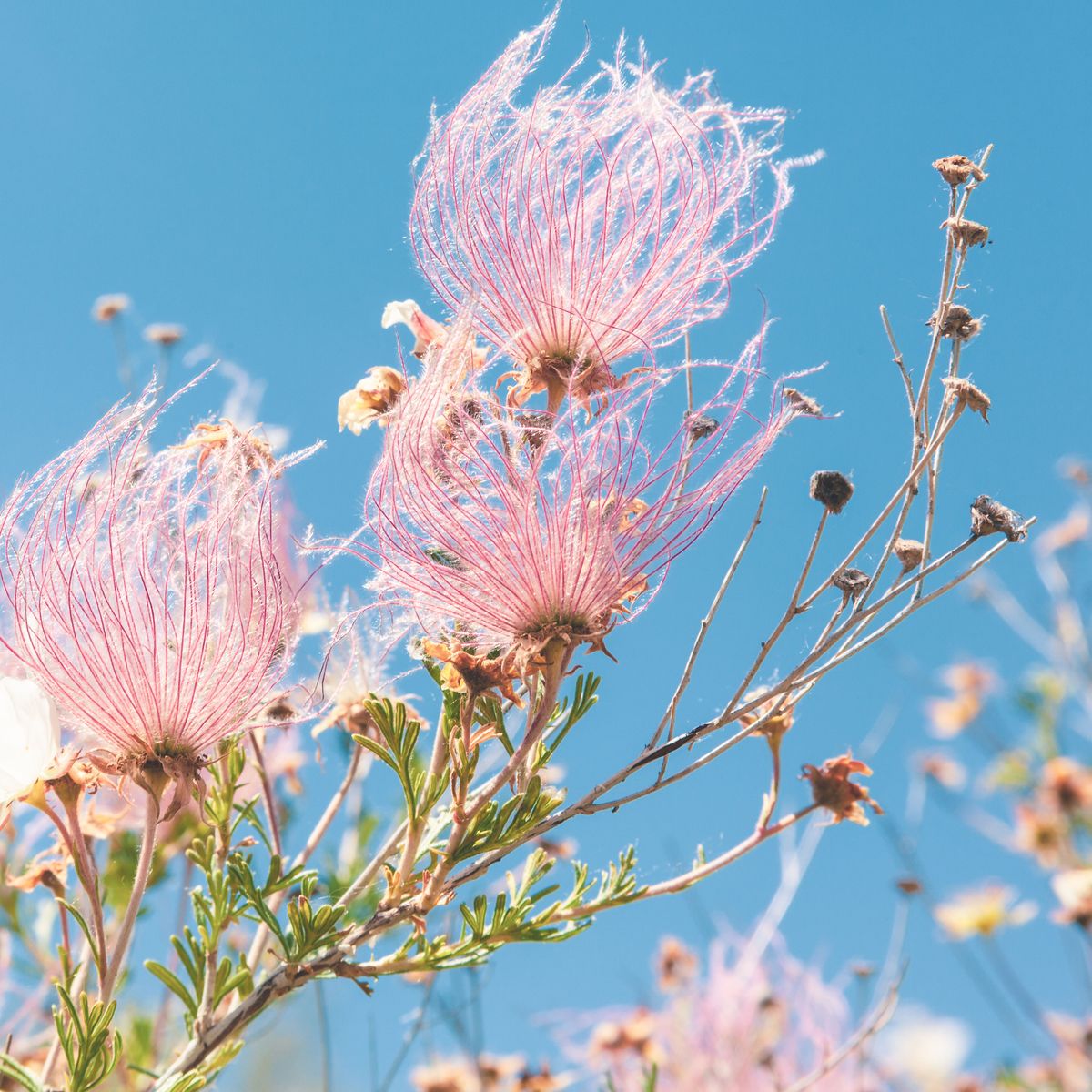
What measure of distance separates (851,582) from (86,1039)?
1.27m

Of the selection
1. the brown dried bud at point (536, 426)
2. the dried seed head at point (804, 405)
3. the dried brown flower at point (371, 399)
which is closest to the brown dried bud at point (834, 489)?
the dried seed head at point (804, 405)

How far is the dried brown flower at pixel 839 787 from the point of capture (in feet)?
7.31

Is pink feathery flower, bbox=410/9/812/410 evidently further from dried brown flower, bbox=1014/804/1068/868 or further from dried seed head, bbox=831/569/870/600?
dried brown flower, bbox=1014/804/1068/868

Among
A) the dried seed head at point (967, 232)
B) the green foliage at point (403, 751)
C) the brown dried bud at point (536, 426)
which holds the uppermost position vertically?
the dried seed head at point (967, 232)

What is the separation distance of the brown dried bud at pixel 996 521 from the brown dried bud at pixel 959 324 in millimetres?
310

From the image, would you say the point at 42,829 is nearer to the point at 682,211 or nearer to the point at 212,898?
the point at 212,898

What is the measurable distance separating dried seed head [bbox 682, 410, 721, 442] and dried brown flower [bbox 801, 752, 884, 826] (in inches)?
26.9

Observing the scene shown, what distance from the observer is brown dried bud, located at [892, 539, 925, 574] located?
1.99 m

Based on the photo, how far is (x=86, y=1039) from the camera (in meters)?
1.62

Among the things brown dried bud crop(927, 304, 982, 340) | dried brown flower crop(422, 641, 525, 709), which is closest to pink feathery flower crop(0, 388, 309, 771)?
dried brown flower crop(422, 641, 525, 709)

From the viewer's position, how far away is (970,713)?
23.2 ft

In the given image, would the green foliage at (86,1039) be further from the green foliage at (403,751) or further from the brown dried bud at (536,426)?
the brown dried bud at (536,426)

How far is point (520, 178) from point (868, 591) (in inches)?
40.1

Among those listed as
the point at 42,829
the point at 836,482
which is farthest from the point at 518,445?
the point at 42,829
